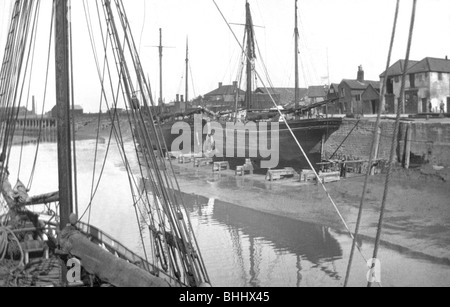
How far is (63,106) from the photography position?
6109 millimetres

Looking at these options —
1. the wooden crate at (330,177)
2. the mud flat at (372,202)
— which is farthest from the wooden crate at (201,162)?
the wooden crate at (330,177)

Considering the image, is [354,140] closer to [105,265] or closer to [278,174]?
[278,174]

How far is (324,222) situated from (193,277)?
10.6 m

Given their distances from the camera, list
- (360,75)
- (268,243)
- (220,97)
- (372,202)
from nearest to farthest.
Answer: (268,243) < (372,202) < (360,75) < (220,97)

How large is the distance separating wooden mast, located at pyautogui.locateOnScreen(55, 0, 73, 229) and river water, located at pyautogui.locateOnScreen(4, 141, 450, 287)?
5338mm

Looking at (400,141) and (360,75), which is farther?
(360,75)

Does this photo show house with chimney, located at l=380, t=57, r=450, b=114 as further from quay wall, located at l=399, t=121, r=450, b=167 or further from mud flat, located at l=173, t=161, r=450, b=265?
mud flat, located at l=173, t=161, r=450, b=265

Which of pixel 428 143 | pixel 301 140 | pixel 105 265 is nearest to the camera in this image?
pixel 105 265

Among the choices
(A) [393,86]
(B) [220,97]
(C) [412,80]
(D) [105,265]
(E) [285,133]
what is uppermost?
(B) [220,97]

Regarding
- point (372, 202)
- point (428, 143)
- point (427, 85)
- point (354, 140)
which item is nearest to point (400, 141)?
point (428, 143)

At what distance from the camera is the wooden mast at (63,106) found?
606cm

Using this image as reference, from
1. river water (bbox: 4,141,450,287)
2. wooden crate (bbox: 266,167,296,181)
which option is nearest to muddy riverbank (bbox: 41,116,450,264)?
wooden crate (bbox: 266,167,296,181)

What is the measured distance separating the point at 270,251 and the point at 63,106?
842 cm

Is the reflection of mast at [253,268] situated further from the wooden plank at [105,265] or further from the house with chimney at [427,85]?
the house with chimney at [427,85]
